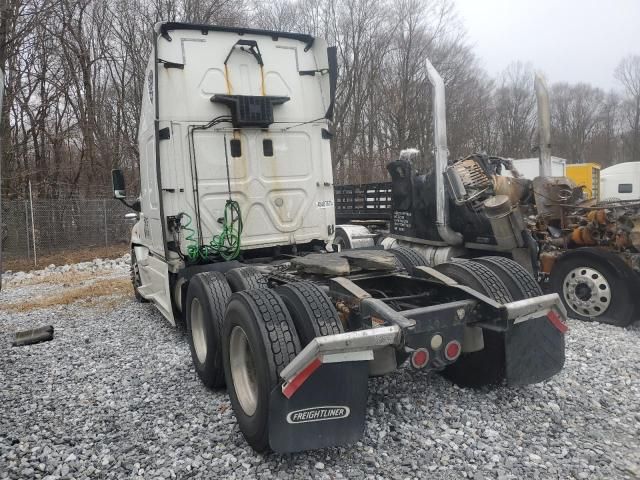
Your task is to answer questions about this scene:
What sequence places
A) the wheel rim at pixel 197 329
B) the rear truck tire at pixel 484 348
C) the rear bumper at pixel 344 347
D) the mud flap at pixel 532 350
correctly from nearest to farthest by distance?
the rear bumper at pixel 344 347
the mud flap at pixel 532 350
the rear truck tire at pixel 484 348
the wheel rim at pixel 197 329

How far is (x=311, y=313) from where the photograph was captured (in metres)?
3.22

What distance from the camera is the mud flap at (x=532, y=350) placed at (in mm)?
3459

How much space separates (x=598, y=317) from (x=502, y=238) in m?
1.71

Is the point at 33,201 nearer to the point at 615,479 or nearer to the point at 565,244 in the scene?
the point at 565,244

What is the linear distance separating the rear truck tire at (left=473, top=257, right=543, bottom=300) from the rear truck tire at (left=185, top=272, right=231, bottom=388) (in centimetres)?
234

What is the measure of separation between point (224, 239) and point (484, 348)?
3.15 meters

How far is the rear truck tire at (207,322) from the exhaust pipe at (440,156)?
4321mm

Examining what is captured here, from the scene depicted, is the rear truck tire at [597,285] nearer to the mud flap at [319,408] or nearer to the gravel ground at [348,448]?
the gravel ground at [348,448]

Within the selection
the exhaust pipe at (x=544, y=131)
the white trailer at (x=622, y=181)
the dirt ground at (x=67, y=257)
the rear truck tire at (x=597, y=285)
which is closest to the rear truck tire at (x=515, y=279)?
the rear truck tire at (x=597, y=285)

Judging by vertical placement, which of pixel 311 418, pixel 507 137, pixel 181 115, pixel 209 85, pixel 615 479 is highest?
pixel 507 137

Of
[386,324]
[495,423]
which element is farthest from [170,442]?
[495,423]

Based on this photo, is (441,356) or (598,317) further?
(598,317)

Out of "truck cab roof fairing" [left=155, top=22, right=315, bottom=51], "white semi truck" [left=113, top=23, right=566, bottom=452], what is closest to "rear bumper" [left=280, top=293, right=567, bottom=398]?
"white semi truck" [left=113, top=23, right=566, bottom=452]

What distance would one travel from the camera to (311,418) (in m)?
2.90
